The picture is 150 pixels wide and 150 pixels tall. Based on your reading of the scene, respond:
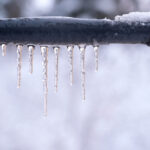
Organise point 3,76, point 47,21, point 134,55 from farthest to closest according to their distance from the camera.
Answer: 1. point 3,76
2. point 134,55
3. point 47,21

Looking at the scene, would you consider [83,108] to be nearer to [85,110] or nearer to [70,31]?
[85,110]

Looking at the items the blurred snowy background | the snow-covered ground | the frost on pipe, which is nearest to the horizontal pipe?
the frost on pipe

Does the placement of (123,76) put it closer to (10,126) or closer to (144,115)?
(144,115)

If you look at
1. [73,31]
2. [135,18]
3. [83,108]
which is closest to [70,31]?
[73,31]

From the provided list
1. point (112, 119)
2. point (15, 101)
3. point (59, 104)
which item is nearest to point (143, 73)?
point (112, 119)

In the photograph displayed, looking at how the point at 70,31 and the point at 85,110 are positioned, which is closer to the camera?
the point at 70,31
